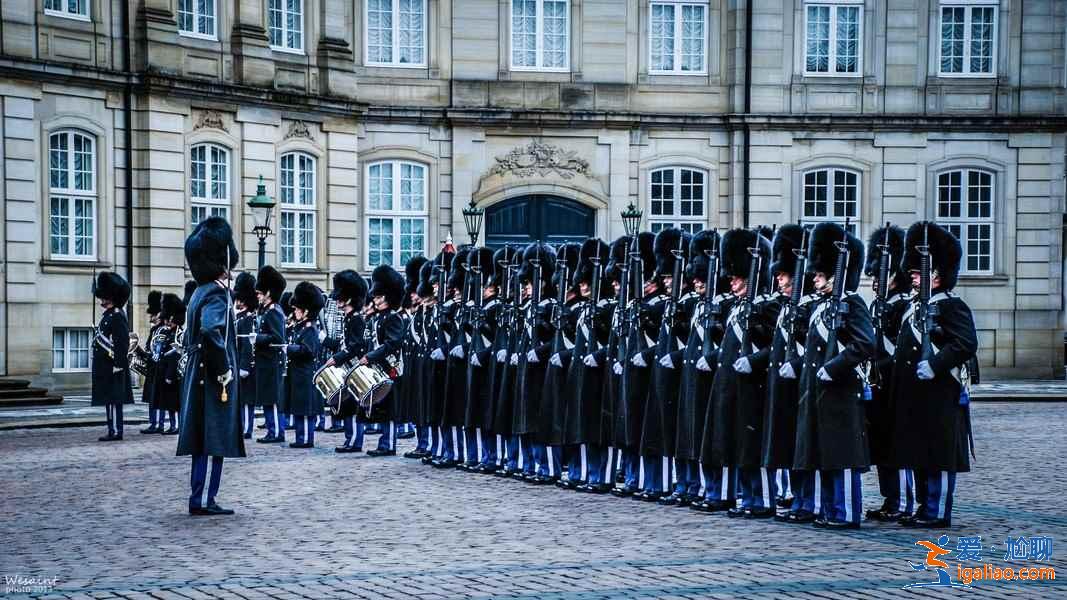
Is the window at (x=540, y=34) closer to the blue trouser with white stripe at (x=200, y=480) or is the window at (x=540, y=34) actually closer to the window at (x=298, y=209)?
the window at (x=298, y=209)

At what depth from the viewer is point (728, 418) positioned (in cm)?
1180

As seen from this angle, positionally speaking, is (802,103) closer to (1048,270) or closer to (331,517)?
(1048,270)

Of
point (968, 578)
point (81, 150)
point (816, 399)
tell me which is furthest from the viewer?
point (81, 150)

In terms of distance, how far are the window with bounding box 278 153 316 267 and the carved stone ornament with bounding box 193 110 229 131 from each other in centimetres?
171

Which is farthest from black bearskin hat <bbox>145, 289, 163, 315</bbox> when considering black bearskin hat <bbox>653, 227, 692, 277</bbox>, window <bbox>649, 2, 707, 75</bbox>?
window <bbox>649, 2, 707, 75</bbox>

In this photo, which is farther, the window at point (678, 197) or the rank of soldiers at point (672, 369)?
the window at point (678, 197)

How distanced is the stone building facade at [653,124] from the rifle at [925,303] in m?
18.4

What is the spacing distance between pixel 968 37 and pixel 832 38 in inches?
108

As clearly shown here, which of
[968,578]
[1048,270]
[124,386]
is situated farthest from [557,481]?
[1048,270]

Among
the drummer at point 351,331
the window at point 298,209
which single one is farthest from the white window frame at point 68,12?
the drummer at point 351,331

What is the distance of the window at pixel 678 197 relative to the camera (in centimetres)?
3130

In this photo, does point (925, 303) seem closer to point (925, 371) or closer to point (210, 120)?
point (925, 371)

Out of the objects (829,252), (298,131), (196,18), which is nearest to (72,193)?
(196,18)

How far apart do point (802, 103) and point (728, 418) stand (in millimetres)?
20242
